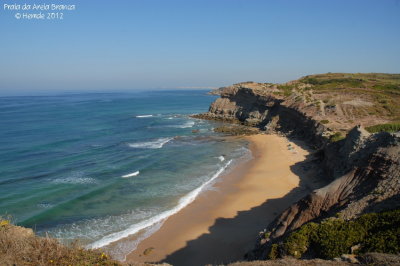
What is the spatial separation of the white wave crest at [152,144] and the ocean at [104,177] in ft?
0.44

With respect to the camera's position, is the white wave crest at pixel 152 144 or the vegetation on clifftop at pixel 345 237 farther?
the white wave crest at pixel 152 144

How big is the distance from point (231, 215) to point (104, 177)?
536 inches

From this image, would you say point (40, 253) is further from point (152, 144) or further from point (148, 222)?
point (152, 144)

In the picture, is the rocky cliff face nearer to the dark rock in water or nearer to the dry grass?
the dry grass

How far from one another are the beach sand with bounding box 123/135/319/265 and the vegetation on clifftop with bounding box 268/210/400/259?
503 cm

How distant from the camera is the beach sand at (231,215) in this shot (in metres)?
16.1

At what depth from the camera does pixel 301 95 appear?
176 ft

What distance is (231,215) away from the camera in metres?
20.4

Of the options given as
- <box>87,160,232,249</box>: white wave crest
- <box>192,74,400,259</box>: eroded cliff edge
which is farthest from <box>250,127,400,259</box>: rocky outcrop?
<box>87,160,232,249</box>: white wave crest

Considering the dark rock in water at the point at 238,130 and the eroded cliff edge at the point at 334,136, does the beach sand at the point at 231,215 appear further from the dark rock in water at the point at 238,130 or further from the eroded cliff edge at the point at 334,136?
the dark rock in water at the point at 238,130

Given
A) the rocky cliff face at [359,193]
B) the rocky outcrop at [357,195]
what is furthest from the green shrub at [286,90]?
the rocky cliff face at [359,193]

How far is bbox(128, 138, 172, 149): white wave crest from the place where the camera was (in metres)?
40.8

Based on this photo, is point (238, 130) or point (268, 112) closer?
point (238, 130)

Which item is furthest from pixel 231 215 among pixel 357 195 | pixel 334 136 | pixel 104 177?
pixel 334 136
